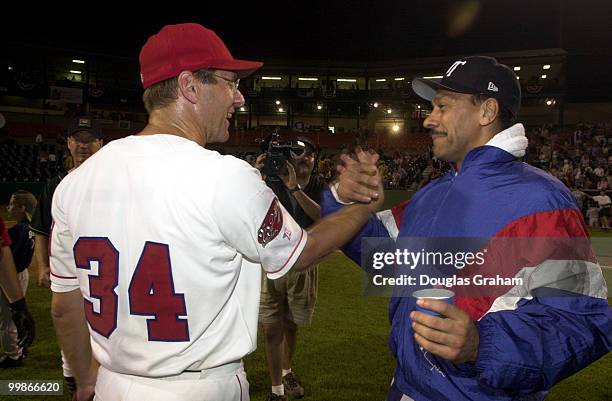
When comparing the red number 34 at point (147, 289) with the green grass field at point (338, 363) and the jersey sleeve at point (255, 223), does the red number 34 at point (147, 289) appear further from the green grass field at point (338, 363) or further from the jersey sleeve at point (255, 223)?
the green grass field at point (338, 363)

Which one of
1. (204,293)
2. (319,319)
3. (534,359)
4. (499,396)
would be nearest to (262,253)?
(204,293)

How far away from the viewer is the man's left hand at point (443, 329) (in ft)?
4.55

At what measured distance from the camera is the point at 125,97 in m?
44.6

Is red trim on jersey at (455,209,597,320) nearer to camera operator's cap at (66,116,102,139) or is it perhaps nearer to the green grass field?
the green grass field

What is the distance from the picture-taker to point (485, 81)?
8.30ft

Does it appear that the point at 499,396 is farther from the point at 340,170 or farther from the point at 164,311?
the point at 164,311

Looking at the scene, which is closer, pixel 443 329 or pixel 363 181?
pixel 443 329

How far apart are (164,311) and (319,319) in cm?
591

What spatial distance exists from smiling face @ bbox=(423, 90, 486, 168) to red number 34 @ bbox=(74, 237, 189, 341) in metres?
1.62

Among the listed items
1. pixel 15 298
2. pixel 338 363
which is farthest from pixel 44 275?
pixel 338 363

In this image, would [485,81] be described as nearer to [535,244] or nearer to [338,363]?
[535,244]

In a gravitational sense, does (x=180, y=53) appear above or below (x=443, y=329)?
above

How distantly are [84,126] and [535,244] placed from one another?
4777mm

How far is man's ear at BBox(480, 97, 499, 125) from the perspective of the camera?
259cm
